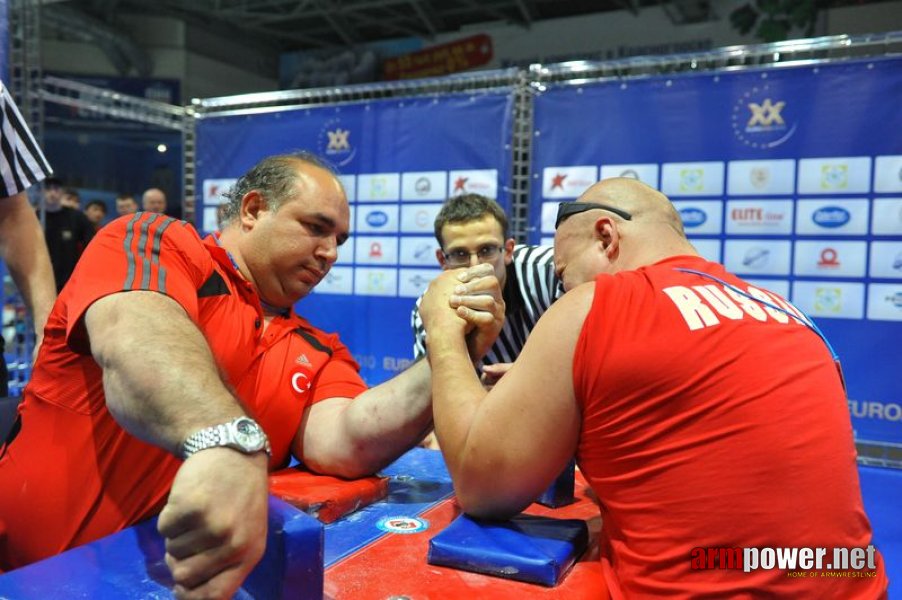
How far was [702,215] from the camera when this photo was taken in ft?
11.0

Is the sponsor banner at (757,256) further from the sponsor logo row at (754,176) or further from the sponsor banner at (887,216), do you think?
the sponsor banner at (887,216)

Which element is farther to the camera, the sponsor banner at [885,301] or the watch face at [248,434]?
the sponsor banner at [885,301]

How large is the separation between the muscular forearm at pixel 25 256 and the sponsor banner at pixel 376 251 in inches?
95.7

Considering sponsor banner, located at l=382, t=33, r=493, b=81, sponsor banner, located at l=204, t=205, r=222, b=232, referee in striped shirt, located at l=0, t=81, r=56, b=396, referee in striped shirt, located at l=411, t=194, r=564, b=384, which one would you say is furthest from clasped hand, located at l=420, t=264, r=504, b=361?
sponsor banner, located at l=382, t=33, r=493, b=81

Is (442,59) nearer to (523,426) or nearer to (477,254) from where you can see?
(477,254)

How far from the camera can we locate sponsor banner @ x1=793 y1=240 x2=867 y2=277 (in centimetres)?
304

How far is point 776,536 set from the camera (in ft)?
2.84

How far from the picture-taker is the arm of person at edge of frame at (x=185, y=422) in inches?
23.1

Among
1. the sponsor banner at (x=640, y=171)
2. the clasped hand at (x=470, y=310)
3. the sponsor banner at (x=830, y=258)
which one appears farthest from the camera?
the sponsor banner at (x=640, y=171)

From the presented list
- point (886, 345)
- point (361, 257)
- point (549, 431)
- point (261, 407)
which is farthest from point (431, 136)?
point (549, 431)

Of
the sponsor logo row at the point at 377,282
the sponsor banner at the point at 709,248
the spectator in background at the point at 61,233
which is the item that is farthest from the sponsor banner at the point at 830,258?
the spectator in background at the point at 61,233

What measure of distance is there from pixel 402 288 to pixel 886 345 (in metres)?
2.63

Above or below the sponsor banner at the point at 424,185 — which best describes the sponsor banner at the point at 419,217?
below

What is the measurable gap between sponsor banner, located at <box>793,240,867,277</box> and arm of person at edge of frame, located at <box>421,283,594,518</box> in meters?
2.64
